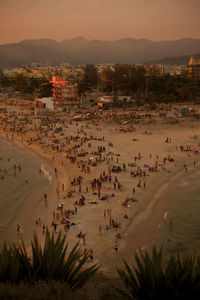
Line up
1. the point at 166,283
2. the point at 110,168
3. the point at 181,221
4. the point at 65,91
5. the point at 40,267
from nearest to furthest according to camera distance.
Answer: the point at 166,283 < the point at 40,267 < the point at 181,221 < the point at 110,168 < the point at 65,91

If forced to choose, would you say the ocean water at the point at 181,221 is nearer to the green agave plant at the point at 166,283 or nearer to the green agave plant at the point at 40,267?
the green agave plant at the point at 166,283

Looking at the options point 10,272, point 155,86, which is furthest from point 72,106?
point 10,272

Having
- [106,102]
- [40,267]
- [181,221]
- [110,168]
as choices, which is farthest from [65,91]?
[40,267]

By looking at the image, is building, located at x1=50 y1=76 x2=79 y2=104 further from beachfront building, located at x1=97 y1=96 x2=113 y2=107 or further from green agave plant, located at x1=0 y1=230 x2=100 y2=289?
green agave plant, located at x1=0 y1=230 x2=100 y2=289

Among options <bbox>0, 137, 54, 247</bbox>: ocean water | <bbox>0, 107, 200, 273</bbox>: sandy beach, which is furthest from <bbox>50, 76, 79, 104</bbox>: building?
<bbox>0, 137, 54, 247</bbox>: ocean water

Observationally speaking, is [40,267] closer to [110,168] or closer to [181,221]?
[181,221]

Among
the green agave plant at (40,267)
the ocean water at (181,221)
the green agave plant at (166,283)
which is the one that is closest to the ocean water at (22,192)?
the ocean water at (181,221)

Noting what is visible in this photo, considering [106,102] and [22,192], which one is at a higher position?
[106,102]
